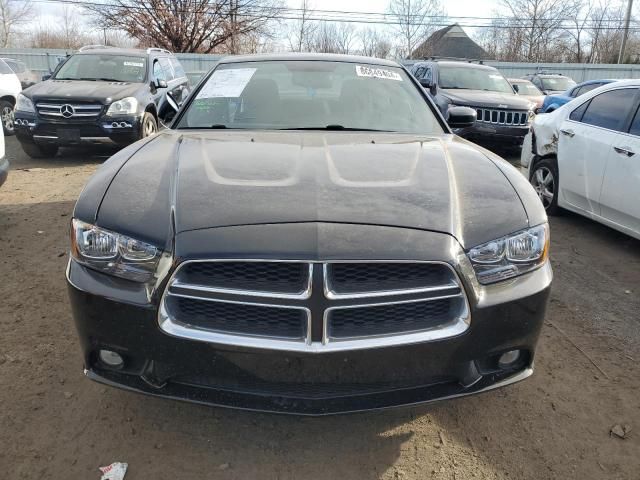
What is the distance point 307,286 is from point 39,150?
8192 millimetres

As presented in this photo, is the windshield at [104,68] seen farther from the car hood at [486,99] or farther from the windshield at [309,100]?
the windshield at [309,100]

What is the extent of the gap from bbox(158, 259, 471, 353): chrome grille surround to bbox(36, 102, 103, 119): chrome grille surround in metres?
6.98

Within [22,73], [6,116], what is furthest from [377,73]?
[22,73]

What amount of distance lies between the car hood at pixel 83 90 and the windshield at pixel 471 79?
6.04 metres

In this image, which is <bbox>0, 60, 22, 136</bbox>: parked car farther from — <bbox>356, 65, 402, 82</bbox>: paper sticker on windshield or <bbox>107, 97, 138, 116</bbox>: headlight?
<bbox>356, 65, 402, 82</bbox>: paper sticker on windshield

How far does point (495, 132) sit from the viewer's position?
948cm

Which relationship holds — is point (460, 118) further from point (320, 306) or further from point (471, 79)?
point (471, 79)

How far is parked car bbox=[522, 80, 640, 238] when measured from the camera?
4637mm

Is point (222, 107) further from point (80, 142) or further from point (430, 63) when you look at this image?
point (430, 63)

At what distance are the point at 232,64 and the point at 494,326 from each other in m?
2.81

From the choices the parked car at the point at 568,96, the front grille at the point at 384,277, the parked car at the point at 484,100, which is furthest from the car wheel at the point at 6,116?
the parked car at the point at 568,96

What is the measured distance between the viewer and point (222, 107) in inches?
134

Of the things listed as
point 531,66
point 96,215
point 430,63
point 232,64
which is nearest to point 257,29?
point 531,66

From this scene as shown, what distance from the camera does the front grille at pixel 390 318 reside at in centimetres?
196
